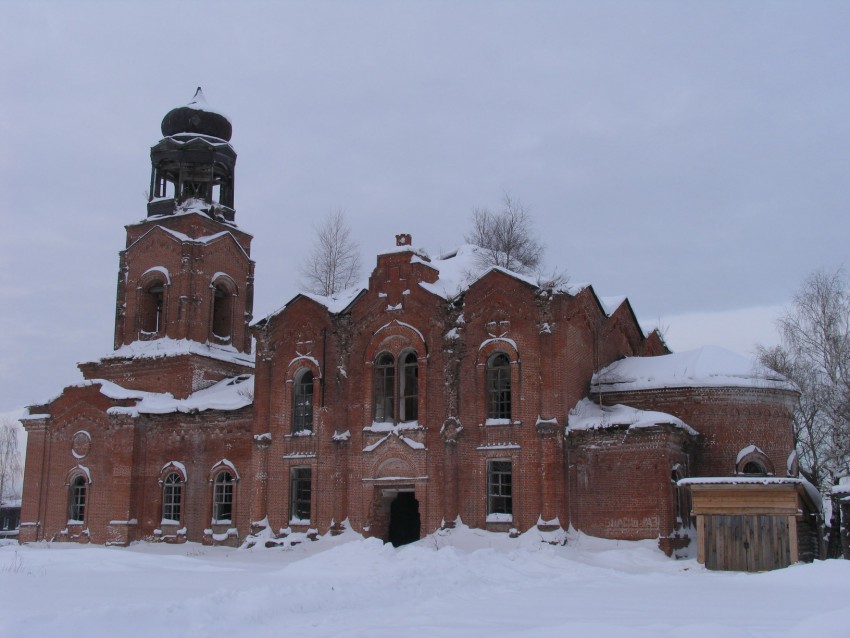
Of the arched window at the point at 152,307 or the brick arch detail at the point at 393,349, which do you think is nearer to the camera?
the brick arch detail at the point at 393,349

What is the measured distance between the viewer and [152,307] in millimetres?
33438

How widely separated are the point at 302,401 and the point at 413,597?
47.8 feet

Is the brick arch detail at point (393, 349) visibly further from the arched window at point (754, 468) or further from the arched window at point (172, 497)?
A: the arched window at point (754, 468)

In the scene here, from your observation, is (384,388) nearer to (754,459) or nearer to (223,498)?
(223,498)

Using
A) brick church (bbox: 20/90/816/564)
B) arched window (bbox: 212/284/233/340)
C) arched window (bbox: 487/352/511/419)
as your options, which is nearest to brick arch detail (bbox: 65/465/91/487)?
brick church (bbox: 20/90/816/564)

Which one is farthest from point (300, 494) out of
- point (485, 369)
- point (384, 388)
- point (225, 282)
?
point (225, 282)

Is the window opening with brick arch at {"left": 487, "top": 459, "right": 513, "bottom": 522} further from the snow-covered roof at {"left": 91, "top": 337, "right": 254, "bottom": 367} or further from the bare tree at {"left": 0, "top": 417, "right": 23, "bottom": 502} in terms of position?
the bare tree at {"left": 0, "top": 417, "right": 23, "bottom": 502}

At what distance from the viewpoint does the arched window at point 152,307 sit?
32969mm

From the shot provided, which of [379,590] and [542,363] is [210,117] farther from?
[379,590]

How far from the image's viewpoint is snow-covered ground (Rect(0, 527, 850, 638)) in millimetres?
9453

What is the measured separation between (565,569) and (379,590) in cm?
639

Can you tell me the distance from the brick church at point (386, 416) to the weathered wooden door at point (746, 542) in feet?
3.00

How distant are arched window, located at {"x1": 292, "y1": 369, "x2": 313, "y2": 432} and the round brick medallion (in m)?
7.96

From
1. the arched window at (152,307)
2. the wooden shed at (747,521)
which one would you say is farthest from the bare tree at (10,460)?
the wooden shed at (747,521)
